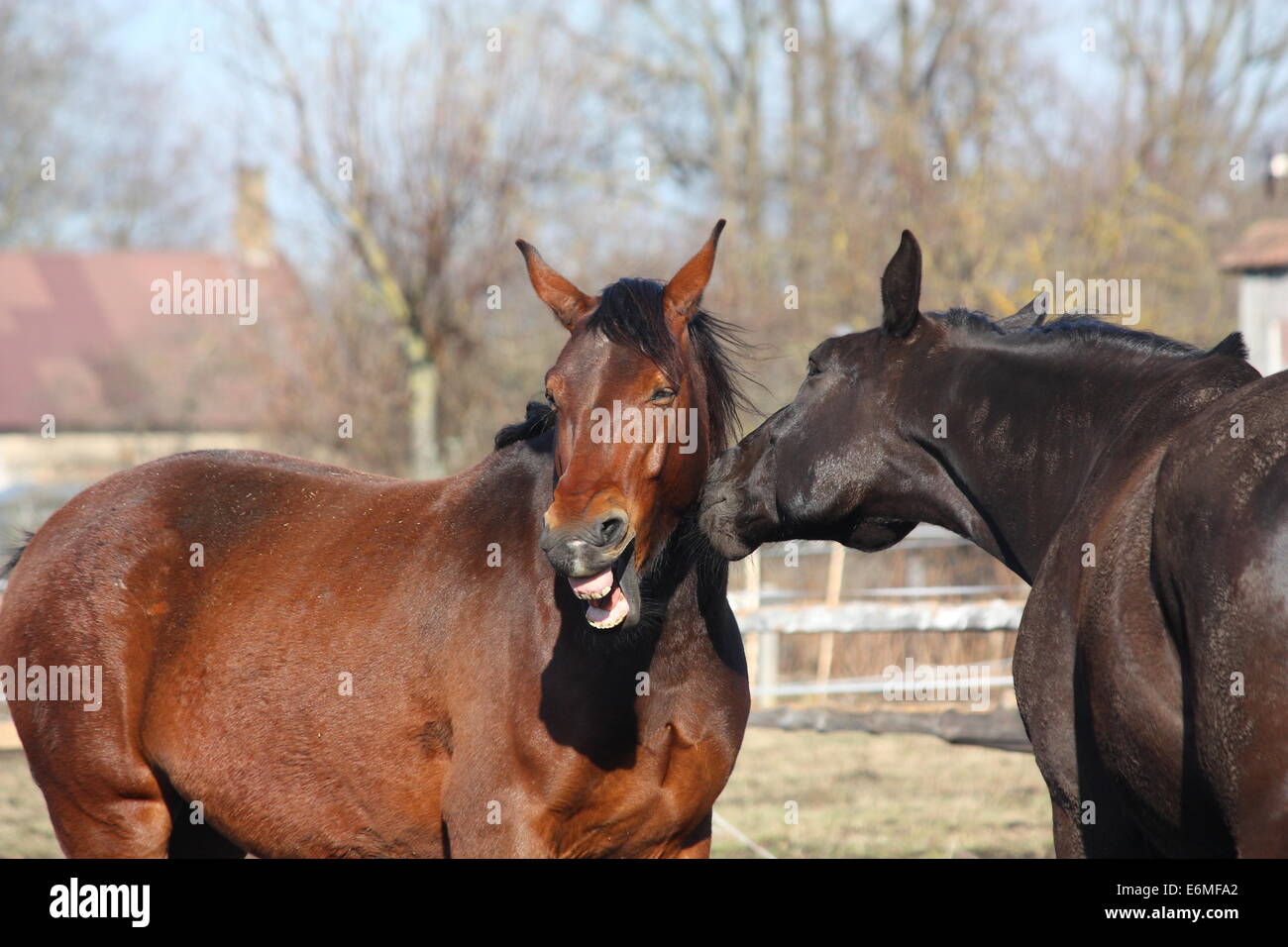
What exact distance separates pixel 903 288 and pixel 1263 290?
14099 millimetres

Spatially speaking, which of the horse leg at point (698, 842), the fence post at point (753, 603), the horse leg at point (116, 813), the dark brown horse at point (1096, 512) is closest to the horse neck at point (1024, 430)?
the dark brown horse at point (1096, 512)

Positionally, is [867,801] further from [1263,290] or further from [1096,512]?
[1263,290]

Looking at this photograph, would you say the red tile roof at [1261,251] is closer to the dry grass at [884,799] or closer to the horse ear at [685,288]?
the dry grass at [884,799]

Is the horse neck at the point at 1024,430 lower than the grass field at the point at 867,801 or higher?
higher

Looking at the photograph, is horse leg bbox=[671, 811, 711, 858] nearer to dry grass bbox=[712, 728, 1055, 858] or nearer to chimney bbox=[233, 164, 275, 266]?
dry grass bbox=[712, 728, 1055, 858]

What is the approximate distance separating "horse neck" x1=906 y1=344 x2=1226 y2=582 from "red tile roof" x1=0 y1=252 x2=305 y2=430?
559 inches

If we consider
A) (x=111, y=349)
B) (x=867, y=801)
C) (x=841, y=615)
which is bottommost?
(x=867, y=801)

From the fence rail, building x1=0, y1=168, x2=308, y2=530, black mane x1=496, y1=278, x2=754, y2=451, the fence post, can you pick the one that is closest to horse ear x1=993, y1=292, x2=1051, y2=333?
black mane x1=496, y1=278, x2=754, y2=451

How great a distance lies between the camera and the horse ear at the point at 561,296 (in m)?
3.58

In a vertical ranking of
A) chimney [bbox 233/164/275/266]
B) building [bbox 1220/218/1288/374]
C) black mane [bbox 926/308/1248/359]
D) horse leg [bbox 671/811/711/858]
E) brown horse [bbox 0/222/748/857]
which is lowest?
horse leg [bbox 671/811/711/858]

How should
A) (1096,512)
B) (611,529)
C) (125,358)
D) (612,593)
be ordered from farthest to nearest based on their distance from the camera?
1. (125,358)
2. (612,593)
3. (611,529)
4. (1096,512)

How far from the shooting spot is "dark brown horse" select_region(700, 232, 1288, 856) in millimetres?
2299

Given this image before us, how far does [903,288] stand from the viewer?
10.8 feet

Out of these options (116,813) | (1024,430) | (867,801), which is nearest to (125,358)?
(867,801)
